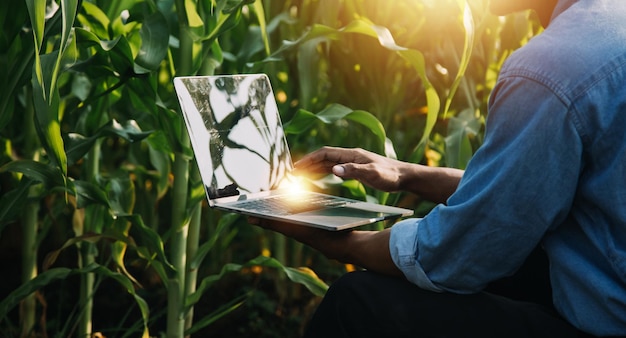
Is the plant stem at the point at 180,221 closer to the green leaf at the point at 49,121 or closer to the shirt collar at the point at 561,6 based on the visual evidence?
the green leaf at the point at 49,121

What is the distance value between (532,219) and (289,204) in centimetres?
40

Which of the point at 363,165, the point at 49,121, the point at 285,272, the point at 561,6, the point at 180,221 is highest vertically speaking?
the point at 561,6

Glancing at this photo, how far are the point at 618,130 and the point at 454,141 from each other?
845 mm

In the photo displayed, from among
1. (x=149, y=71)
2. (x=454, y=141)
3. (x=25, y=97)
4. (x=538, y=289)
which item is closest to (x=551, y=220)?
(x=538, y=289)

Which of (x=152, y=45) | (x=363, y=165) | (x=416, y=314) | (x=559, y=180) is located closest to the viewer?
(x=559, y=180)

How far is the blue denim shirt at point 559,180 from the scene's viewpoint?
Result: 83 centimetres

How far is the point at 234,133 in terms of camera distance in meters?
1.23

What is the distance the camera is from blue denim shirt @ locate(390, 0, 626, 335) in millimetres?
831

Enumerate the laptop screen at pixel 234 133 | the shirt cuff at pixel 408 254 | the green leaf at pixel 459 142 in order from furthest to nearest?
the green leaf at pixel 459 142 → the laptop screen at pixel 234 133 → the shirt cuff at pixel 408 254

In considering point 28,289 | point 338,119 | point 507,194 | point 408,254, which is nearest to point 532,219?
point 507,194

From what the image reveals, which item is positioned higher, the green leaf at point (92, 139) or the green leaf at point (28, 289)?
the green leaf at point (92, 139)

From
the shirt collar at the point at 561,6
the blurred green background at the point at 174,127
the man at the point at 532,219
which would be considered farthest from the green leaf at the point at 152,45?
the shirt collar at the point at 561,6

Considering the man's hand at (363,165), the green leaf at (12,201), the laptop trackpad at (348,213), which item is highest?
the man's hand at (363,165)

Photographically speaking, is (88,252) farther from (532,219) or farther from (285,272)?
(532,219)
